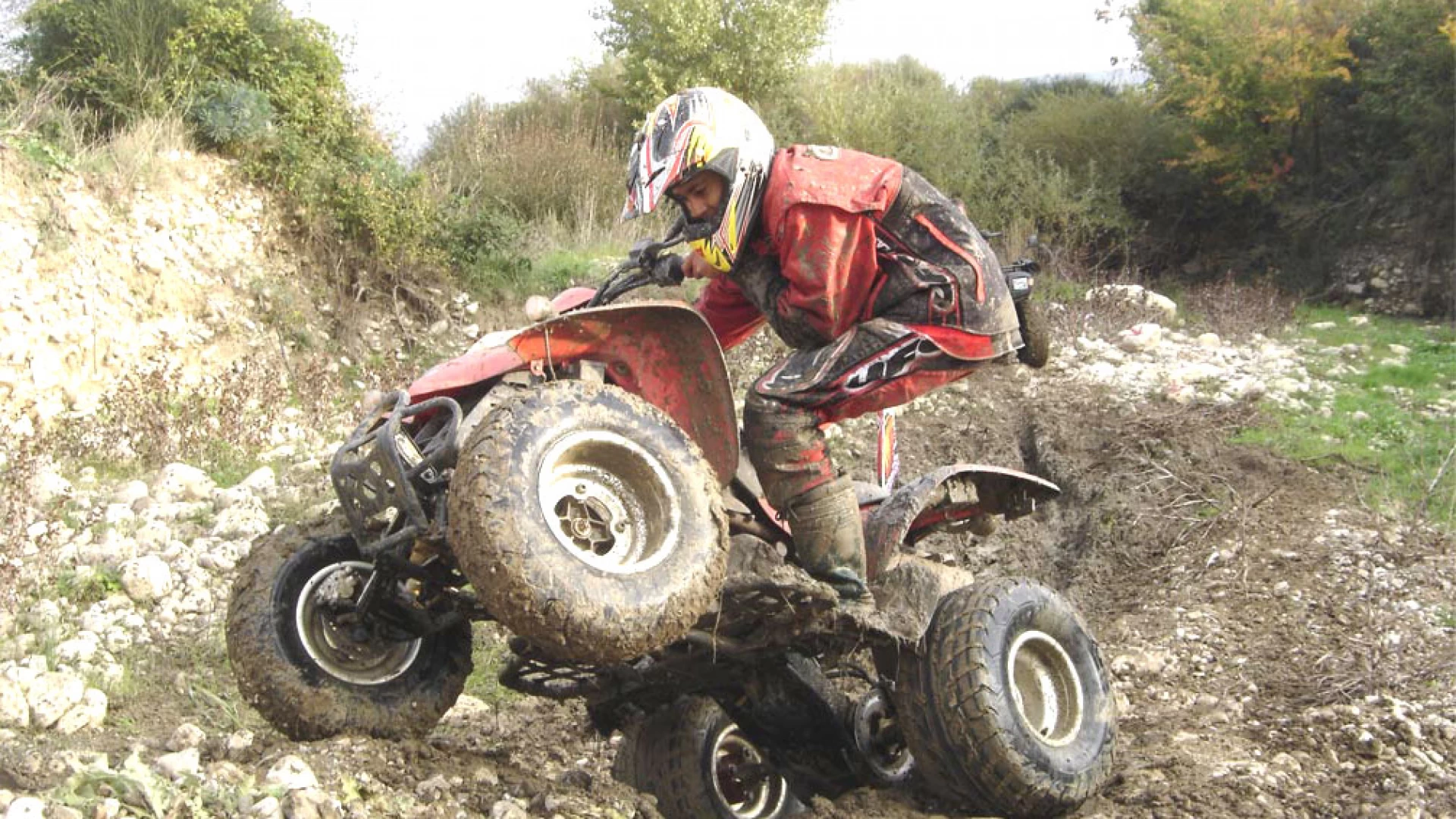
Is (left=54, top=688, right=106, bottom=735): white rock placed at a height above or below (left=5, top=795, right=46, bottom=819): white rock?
below

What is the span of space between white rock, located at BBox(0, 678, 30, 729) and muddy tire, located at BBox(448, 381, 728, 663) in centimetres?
270

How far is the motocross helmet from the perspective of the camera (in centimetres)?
408

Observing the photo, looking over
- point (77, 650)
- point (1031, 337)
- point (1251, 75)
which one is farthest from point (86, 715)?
point (1251, 75)

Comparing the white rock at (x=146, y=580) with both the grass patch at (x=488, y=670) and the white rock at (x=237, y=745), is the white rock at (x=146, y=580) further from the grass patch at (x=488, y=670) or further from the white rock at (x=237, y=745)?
the white rock at (x=237, y=745)

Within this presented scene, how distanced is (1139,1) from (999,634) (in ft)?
69.6

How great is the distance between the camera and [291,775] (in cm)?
340

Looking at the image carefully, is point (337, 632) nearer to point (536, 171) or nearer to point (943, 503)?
point (943, 503)

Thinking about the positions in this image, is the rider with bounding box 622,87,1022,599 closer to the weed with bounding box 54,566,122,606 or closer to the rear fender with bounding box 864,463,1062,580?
the rear fender with bounding box 864,463,1062,580

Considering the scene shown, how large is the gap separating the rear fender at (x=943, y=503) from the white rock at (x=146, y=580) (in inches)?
143

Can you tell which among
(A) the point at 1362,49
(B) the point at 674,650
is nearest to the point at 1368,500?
(B) the point at 674,650

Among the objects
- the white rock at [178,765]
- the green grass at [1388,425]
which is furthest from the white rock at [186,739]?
the green grass at [1388,425]

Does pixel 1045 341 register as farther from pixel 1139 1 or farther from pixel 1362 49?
pixel 1139 1

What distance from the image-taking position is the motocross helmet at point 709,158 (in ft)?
13.4

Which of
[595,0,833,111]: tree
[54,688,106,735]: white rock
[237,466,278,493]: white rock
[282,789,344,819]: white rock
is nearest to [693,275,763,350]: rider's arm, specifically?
[282,789,344,819]: white rock
